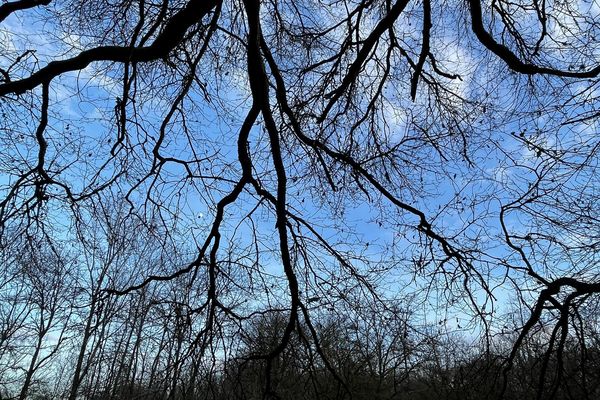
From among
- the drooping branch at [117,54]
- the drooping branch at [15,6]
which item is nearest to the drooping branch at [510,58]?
the drooping branch at [117,54]

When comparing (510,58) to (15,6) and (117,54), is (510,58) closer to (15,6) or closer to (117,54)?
(117,54)

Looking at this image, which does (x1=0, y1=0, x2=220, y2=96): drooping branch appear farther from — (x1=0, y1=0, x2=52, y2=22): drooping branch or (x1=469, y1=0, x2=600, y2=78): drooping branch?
(x1=469, y1=0, x2=600, y2=78): drooping branch

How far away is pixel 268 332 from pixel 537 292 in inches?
102

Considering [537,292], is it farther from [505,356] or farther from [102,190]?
[102,190]

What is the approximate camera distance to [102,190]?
482cm

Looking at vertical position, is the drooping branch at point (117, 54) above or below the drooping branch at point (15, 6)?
below

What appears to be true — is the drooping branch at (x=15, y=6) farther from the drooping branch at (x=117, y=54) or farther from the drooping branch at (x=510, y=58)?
the drooping branch at (x=510, y=58)

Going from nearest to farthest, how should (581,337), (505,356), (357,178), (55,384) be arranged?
(581,337) → (505,356) → (357,178) → (55,384)

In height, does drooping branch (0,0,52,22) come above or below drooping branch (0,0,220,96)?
above

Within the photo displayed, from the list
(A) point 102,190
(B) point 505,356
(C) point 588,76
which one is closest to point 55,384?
(A) point 102,190

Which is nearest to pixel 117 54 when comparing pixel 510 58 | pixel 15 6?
pixel 15 6

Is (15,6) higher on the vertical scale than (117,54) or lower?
higher

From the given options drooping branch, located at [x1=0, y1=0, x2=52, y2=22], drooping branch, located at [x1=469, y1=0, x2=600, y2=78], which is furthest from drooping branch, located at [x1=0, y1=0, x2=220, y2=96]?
drooping branch, located at [x1=469, y1=0, x2=600, y2=78]

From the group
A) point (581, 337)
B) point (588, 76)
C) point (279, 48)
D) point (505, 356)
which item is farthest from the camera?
point (279, 48)
